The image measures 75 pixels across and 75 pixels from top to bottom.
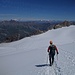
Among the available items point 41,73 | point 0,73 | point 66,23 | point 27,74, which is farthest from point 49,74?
point 66,23

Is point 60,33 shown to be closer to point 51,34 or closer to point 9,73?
point 51,34

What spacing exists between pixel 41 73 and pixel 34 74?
48cm

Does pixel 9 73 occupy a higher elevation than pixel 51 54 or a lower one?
lower

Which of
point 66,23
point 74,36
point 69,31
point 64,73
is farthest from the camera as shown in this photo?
point 66,23

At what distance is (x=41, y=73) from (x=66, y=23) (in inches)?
2353

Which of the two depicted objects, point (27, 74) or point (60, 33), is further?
point (60, 33)

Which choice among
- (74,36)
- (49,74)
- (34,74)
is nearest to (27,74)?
(34,74)

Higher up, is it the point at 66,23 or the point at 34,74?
the point at 66,23

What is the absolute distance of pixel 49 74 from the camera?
11.3m

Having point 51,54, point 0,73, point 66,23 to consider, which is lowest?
point 0,73

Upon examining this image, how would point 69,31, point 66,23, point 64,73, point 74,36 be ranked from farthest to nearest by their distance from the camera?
point 66,23, point 69,31, point 74,36, point 64,73

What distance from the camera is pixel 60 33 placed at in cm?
4969

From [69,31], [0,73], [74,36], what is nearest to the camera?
[0,73]

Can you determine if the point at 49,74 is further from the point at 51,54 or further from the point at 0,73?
the point at 0,73
